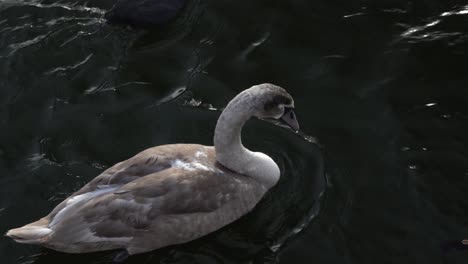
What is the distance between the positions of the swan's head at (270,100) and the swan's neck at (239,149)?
7cm

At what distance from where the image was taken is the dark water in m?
7.44

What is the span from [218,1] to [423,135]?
13.5 feet

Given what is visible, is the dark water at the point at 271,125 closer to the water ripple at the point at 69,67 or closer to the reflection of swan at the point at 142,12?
the water ripple at the point at 69,67

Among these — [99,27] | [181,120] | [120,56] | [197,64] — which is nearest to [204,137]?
[181,120]

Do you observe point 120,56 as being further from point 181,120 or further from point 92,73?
point 181,120

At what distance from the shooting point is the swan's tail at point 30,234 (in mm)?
7043

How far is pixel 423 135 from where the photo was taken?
8336 millimetres

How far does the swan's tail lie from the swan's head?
2549 mm

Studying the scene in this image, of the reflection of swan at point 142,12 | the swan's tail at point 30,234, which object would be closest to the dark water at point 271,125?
the reflection of swan at point 142,12

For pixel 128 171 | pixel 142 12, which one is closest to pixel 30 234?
pixel 128 171

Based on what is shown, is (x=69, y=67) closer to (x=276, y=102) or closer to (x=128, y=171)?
(x=128, y=171)

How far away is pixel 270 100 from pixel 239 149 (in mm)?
675

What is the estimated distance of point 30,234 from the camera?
704cm

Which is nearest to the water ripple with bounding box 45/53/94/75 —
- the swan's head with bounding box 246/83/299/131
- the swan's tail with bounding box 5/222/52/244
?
the swan's tail with bounding box 5/222/52/244
